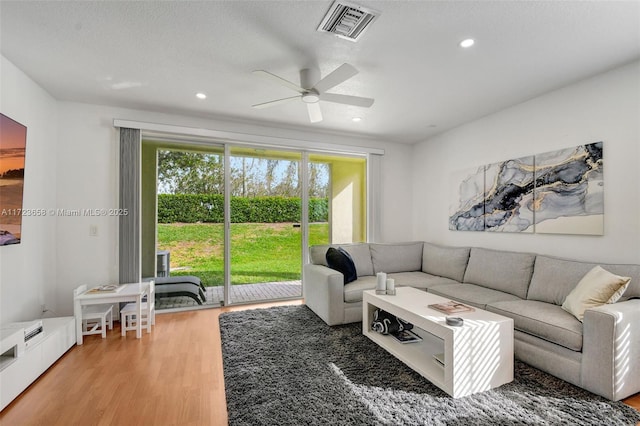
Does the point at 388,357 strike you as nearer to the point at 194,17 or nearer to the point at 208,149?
the point at 194,17

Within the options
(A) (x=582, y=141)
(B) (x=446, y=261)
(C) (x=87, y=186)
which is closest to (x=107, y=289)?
(C) (x=87, y=186)

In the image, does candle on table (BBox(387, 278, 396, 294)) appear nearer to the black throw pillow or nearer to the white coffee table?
the white coffee table

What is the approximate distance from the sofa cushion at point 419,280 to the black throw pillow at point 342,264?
0.56 metres

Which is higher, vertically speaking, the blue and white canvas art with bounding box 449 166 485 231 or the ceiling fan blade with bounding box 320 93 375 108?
the ceiling fan blade with bounding box 320 93 375 108

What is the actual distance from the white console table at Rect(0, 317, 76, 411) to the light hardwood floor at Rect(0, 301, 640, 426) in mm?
66

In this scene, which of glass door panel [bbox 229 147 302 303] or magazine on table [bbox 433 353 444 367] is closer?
magazine on table [bbox 433 353 444 367]

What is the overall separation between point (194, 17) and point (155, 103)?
1809mm

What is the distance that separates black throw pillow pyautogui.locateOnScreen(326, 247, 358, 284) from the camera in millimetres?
3619

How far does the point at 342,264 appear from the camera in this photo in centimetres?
362

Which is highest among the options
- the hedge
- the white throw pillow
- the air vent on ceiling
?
the air vent on ceiling

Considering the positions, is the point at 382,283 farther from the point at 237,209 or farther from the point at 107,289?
the point at 107,289

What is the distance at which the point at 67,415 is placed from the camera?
6.15ft

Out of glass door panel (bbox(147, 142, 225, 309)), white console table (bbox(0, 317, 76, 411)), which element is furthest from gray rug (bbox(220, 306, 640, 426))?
glass door panel (bbox(147, 142, 225, 309))

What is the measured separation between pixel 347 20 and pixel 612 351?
8.74ft
